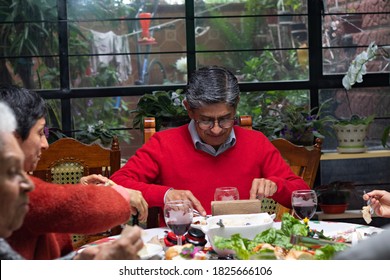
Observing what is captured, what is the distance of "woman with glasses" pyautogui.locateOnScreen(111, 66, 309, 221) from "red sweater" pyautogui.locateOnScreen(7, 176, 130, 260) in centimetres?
133

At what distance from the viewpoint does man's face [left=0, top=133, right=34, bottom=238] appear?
0.71 metres

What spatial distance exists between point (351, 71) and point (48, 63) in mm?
1586

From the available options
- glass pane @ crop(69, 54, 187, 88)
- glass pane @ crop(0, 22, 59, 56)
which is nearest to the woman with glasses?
glass pane @ crop(69, 54, 187, 88)

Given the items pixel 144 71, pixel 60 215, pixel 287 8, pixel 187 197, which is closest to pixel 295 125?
pixel 287 8

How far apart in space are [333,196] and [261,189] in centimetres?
176

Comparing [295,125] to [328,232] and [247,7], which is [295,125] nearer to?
[247,7]

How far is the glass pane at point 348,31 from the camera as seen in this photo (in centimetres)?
397

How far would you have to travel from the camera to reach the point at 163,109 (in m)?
3.40

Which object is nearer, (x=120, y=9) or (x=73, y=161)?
(x=73, y=161)

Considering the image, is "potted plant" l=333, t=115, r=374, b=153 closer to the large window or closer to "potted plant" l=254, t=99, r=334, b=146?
"potted plant" l=254, t=99, r=334, b=146

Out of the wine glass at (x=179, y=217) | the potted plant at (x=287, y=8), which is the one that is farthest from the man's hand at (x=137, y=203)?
the potted plant at (x=287, y=8)

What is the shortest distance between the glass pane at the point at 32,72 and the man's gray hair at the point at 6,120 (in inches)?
123

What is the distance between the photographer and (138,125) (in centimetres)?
354

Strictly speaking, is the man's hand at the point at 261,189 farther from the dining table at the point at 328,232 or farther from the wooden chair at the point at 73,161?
the wooden chair at the point at 73,161
